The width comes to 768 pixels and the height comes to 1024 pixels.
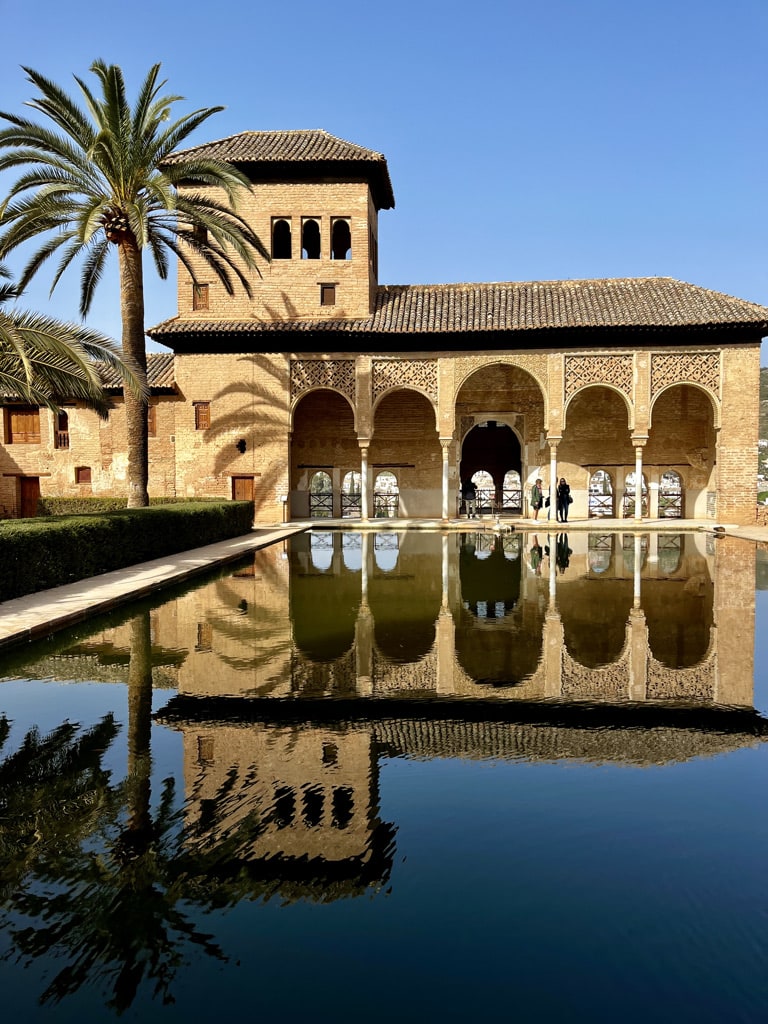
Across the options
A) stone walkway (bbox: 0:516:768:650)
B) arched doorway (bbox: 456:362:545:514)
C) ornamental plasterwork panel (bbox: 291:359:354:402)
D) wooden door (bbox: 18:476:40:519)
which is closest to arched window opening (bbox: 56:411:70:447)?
wooden door (bbox: 18:476:40:519)

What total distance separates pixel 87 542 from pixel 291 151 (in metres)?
17.5

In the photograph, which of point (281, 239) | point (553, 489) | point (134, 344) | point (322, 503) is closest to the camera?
point (134, 344)

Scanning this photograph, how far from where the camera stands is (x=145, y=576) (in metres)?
10.4

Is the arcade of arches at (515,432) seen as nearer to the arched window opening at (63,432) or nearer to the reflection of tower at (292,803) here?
the arched window opening at (63,432)

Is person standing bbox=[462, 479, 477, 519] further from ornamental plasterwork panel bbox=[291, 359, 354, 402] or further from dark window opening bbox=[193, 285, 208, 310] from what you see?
dark window opening bbox=[193, 285, 208, 310]

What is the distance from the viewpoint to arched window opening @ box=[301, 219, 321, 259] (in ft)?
76.6

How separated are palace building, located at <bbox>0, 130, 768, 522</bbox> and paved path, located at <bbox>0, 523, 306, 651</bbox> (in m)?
9.59

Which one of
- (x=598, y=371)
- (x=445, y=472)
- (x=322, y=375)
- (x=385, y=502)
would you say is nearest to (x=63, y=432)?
(x=322, y=375)

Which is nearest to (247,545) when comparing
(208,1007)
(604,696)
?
(604,696)

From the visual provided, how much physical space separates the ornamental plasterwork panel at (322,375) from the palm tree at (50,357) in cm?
1038

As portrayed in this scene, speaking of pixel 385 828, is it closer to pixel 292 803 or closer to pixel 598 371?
pixel 292 803

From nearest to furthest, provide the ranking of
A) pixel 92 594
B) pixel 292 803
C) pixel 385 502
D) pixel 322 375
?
1. pixel 292 803
2. pixel 92 594
3. pixel 322 375
4. pixel 385 502

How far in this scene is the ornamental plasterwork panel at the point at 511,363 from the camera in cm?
2236

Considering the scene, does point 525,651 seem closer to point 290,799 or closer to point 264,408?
point 290,799
